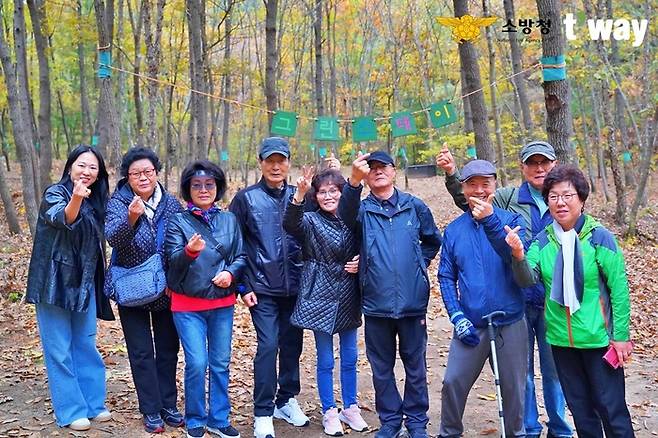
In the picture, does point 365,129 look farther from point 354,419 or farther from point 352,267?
point 354,419

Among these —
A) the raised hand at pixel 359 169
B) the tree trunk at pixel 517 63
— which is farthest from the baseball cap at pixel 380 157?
the tree trunk at pixel 517 63

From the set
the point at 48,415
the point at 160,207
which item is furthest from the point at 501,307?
the point at 48,415

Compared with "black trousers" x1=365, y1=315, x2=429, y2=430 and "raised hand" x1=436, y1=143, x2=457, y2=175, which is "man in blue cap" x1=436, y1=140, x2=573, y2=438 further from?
"black trousers" x1=365, y1=315, x2=429, y2=430

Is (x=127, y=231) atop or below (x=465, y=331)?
atop

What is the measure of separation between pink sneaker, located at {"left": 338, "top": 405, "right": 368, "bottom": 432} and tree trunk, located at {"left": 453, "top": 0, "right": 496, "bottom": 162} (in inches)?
190

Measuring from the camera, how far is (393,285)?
157 inches

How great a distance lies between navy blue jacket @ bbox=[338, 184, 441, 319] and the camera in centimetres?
398

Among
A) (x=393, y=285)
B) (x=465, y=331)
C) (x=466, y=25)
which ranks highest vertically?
(x=466, y=25)

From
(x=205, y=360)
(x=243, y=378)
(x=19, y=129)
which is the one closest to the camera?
(x=205, y=360)

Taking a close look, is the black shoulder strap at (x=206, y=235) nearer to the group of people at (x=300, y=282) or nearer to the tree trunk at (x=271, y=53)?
the group of people at (x=300, y=282)

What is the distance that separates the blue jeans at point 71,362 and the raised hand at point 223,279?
894 mm

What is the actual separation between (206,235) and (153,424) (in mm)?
1341

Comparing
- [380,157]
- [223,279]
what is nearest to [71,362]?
[223,279]

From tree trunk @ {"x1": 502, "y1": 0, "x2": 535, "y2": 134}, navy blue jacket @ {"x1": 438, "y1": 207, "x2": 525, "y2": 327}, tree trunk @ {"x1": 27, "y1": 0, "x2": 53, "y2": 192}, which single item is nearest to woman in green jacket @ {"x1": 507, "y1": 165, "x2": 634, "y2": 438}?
navy blue jacket @ {"x1": 438, "y1": 207, "x2": 525, "y2": 327}
